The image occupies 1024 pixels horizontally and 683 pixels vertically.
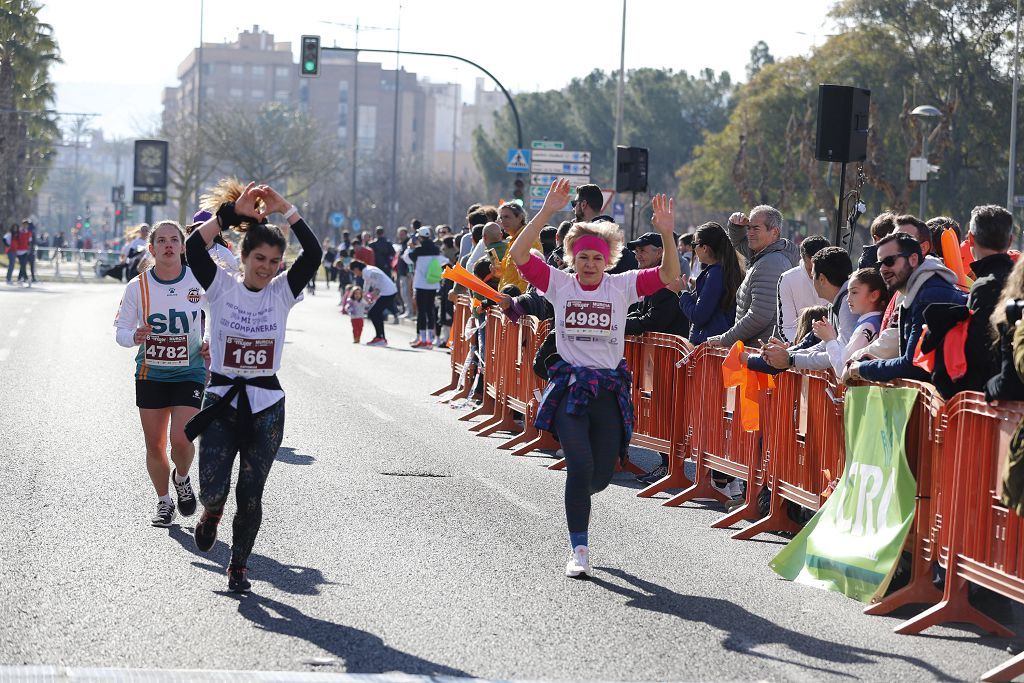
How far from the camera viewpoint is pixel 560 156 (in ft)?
102

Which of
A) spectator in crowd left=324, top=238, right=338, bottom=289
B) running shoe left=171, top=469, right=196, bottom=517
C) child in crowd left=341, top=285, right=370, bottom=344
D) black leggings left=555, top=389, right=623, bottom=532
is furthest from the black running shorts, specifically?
spectator in crowd left=324, top=238, right=338, bottom=289

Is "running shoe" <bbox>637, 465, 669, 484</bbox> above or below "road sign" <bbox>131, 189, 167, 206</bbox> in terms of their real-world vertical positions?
below

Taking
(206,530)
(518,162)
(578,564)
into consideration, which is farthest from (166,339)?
(518,162)

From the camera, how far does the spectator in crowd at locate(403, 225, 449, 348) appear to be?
2558 centimetres

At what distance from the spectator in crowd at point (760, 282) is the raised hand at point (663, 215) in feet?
6.92

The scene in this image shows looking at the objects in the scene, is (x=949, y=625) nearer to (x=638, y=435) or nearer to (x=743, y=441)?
(x=743, y=441)

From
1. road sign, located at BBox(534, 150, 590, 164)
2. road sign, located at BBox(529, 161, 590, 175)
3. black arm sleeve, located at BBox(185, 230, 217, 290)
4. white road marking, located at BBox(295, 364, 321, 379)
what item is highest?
road sign, located at BBox(534, 150, 590, 164)

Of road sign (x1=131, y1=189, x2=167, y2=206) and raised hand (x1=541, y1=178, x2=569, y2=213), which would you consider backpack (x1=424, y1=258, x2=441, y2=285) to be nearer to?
raised hand (x1=541, y1=178, x2=569, y2=213)

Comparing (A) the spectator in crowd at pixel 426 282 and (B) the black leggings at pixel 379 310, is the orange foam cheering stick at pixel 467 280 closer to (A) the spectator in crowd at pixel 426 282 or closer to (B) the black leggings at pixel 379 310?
(A) the spectator in crowd at pixel 426 282

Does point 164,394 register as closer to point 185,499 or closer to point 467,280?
point 185,499

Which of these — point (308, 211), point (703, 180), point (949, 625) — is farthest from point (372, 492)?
point (308, 211)

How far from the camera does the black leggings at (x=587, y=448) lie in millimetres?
8023

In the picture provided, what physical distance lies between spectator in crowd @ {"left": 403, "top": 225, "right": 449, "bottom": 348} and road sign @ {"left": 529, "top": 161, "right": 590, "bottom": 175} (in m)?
4.76

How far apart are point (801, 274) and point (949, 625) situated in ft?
13.1
